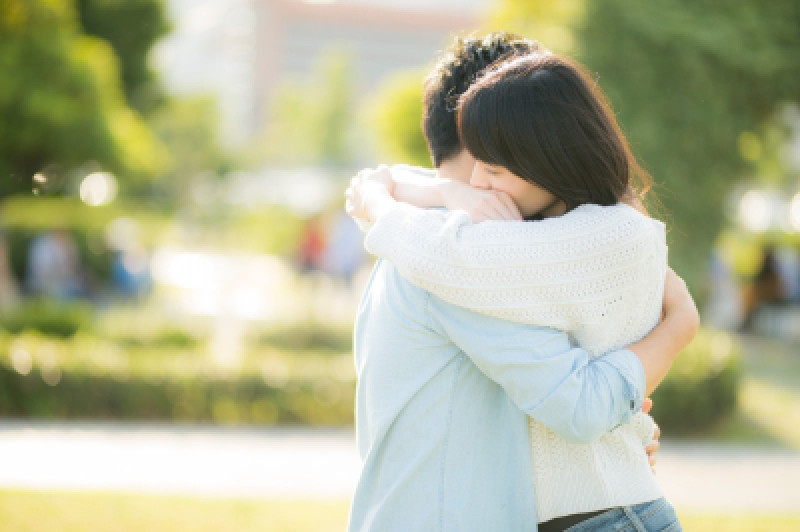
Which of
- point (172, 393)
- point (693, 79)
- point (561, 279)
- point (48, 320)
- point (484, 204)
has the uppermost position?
point (693, 79)

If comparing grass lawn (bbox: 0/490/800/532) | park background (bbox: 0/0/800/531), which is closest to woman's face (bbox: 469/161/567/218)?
park background (bbox: 0/0/800/531)

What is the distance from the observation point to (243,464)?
242 inches

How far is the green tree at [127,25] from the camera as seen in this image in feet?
50.5

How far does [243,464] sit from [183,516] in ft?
4.52

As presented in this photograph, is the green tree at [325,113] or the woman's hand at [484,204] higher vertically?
the woman's hand at [484,204]

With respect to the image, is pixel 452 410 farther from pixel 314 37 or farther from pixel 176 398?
pixel 314 37

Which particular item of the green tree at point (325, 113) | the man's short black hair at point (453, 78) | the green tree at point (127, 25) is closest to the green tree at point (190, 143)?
the green tree at point (325, 113)

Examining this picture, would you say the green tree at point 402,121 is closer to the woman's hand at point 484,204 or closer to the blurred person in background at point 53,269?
the blurred person in background at point 53,269

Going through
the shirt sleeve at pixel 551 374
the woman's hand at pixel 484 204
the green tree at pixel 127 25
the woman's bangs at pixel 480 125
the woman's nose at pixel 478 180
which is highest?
the green tree at pixel 127 25

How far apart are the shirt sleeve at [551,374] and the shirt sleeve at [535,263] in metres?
0.03

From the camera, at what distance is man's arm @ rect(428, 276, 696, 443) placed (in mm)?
1413

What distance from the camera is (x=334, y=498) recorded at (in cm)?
534

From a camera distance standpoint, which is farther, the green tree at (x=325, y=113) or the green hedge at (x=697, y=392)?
the green tree at (x=325, y=113)

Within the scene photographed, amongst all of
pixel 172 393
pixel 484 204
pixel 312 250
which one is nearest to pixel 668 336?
pixel 484 204
